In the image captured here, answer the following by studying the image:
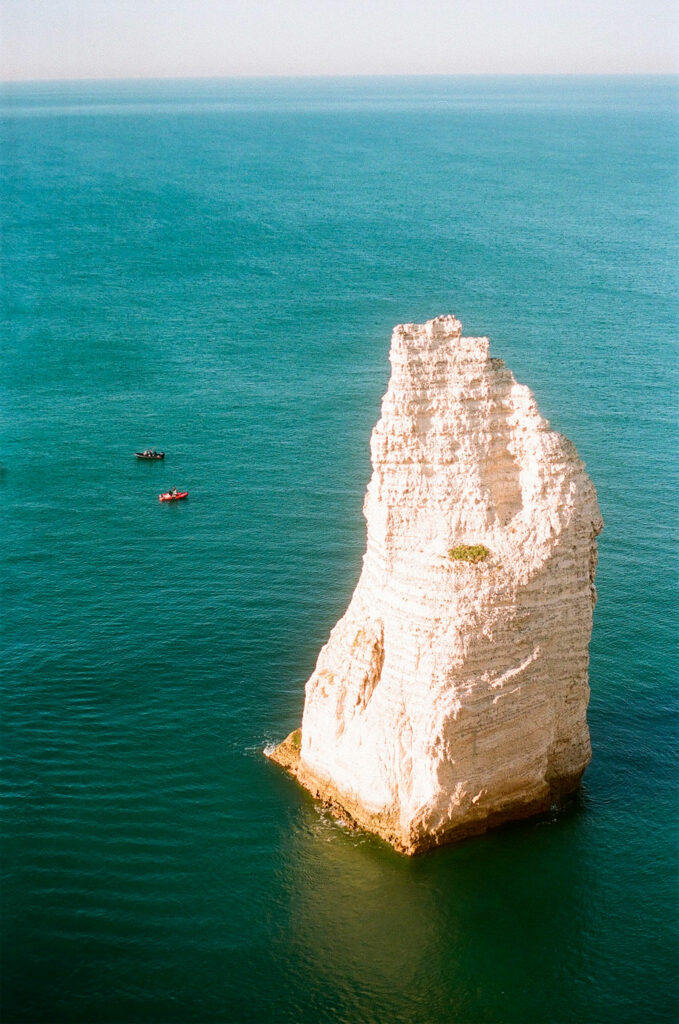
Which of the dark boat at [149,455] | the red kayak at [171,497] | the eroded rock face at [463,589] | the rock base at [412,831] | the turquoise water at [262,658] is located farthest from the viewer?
the dark boat at [149,455]

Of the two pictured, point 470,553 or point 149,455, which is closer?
point 470,553

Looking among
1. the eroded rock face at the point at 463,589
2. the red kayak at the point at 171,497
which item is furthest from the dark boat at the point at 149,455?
the eroded rock face at the point at 463,589

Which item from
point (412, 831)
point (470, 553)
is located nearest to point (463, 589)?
point (470, 553)

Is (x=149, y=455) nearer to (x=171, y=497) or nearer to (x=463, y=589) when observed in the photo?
(x=171, y=497)

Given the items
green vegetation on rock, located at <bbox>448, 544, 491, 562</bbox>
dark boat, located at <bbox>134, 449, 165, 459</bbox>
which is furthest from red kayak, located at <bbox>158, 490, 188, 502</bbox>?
green vegetation on rock, located at <bbox>448, 544, 491, 562</bbox>

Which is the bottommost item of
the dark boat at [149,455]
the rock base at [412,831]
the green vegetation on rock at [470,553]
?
the rock base at [412,831]

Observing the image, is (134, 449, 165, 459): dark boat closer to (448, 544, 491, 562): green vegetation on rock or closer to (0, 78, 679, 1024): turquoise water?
(0, 78, 679, 1024): turquoise water

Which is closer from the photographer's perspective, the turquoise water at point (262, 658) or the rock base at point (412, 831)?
A: the turquoise water at point (262, 658)

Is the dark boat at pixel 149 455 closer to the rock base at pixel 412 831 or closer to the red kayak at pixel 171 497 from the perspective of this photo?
the red kayak at pixel 171 497

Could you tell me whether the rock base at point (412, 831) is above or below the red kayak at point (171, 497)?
below
